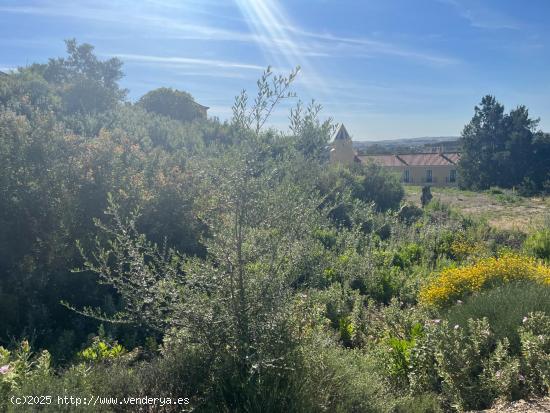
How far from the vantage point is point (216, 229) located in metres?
3.18

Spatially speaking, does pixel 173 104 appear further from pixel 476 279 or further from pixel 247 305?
pixel 247 305

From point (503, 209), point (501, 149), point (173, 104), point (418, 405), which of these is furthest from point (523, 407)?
point (501, 149)

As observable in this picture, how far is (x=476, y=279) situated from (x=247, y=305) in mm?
3268

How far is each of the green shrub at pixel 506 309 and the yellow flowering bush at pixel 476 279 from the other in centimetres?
Result: 60

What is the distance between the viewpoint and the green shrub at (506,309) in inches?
151

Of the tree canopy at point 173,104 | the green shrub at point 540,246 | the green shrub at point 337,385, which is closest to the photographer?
the green shrub at point 337,385

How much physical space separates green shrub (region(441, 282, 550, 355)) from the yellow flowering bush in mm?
602

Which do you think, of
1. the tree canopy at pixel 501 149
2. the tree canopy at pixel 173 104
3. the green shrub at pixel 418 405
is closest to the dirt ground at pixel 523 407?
the green shrub at pixel 418 405

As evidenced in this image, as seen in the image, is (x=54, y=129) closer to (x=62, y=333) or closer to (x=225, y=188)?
(x=62, y=333)

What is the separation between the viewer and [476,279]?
5.23m

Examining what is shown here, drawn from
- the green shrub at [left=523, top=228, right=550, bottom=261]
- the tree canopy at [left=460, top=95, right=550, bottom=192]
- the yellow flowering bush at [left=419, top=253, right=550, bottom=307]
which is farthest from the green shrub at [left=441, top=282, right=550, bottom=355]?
the tree canopy at [left=460, top=95, right=550, bottom=192]

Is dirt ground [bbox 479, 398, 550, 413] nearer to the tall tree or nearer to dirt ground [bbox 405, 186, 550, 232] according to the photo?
dirt ground [bbox 405, 186, 550, 232]

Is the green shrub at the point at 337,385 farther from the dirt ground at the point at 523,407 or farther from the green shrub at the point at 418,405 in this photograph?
the dirt ground at the point at 523,407

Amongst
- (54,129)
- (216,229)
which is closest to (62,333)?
(216,229)
